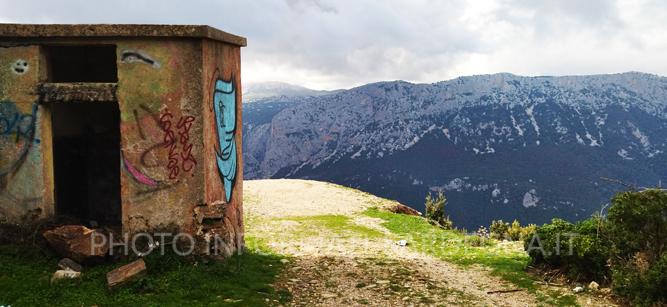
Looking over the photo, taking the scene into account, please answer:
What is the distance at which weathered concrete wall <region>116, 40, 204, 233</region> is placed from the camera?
1002 cm

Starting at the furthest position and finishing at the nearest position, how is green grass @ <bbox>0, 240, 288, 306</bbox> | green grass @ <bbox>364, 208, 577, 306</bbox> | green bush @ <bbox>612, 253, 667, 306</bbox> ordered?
green grass @ <bbox>364, 208, 577, 306</bbox>, green bush @ <bbox>612, 253, 667, 306</bbox>, green grass @ <bbox>0, 240, 288, 306</bbox>

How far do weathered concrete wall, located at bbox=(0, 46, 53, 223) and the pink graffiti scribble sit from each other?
1821 millimetres

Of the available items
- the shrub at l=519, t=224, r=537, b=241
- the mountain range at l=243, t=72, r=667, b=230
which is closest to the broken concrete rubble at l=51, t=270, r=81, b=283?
the shrub at l=519, t=224, r=537, b=241

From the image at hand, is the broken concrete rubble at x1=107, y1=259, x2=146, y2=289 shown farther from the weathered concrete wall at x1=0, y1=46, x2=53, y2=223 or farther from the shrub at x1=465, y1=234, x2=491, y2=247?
Result: the shrub at x1=465, y1=234, x2=491, y2=247

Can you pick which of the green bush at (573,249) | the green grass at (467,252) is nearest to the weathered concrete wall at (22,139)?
the green grass at (467,252)

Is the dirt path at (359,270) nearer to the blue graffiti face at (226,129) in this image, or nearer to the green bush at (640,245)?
the green bush at (640,245)

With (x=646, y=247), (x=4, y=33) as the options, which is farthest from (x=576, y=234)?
(x=4, y=33)

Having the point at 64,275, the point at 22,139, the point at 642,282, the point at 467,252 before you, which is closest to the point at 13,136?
the point at 22,139

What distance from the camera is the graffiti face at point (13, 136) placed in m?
10.0

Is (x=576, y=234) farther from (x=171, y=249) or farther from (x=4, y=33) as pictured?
(x=4, y=33)

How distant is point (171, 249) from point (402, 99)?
176m

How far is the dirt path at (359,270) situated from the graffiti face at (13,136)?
609 cm

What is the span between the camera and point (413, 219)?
22.6 metres

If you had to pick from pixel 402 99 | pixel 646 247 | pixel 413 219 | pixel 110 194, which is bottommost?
pixel 413 219
